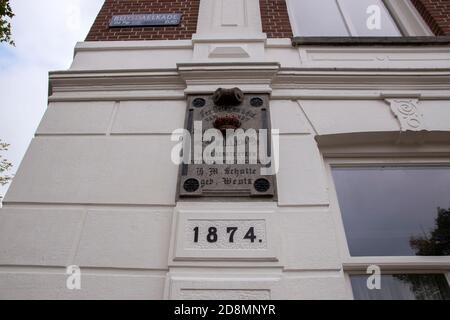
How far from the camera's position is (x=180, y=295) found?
2.07 metres

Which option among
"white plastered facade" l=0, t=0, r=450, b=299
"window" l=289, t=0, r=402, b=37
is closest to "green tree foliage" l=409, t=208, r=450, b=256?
"white plastered facade" l=0, t=0, r=450, b=299

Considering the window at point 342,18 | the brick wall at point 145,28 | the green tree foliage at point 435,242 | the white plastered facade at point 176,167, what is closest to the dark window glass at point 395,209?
the green tree foliage at point 435,242

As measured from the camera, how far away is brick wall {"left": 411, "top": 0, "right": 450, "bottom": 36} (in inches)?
163

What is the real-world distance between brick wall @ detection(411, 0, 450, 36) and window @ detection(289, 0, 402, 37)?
359 mm

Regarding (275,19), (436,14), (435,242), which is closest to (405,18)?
(436,14)

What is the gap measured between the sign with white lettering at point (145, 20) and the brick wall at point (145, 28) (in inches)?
2.3

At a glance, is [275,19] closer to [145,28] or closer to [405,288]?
[145,28]

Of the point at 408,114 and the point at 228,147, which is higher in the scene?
the point at 408,114

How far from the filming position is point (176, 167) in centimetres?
273

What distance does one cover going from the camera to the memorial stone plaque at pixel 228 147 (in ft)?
8.36

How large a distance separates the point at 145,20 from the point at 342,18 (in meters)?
2.74

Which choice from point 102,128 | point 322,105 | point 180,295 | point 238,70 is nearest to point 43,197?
point 102,128

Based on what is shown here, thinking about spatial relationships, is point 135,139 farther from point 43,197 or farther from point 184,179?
point 43,197
